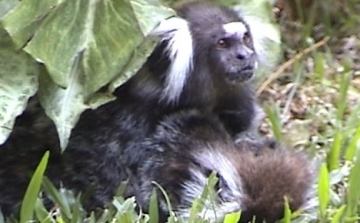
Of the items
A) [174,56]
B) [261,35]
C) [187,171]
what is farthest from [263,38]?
[187,171]

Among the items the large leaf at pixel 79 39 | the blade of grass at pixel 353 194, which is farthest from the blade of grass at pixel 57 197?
the blade of grass at pixel 353 194

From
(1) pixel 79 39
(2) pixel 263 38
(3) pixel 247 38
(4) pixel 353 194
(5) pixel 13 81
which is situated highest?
(1) pixel 79 39

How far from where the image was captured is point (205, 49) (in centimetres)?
330

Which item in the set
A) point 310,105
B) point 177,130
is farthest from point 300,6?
point 177,130

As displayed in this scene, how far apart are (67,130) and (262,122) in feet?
2.99

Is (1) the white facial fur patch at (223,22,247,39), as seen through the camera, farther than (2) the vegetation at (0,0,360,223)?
Yes

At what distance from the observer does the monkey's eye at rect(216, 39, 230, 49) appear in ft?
10.8

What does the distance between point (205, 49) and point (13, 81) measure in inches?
23.8

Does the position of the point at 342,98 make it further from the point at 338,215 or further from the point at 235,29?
the point at 338,215

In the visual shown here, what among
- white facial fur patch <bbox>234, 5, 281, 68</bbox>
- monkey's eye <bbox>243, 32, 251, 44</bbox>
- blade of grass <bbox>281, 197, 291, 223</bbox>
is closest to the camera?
blade of grass <bbox>281, 197, 291, 223</bbox>

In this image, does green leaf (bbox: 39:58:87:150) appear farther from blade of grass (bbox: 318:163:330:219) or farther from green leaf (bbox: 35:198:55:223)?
blade of grass (bbox: 318:163:330:219)

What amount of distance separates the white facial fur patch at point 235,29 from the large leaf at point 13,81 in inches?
23.8

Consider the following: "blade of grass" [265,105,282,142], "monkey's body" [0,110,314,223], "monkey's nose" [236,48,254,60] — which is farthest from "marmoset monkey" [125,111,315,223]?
"blade of grass" [265,105,282,142]

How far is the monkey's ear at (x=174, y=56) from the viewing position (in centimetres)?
321
